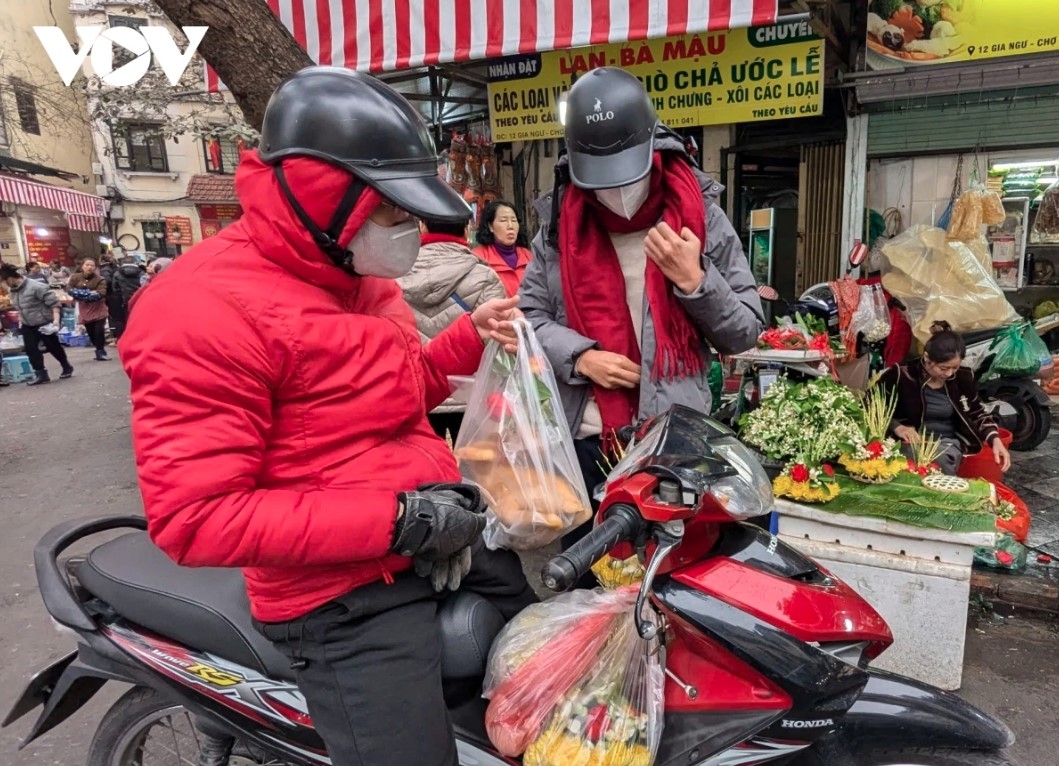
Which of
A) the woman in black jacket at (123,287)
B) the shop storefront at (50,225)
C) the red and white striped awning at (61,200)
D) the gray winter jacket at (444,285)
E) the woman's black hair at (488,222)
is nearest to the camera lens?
the gray winter jacket at (444,285)

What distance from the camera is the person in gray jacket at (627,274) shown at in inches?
72.2

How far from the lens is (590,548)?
1151 mm

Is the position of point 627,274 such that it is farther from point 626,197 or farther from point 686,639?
point 686,639

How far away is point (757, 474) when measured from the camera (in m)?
1.43

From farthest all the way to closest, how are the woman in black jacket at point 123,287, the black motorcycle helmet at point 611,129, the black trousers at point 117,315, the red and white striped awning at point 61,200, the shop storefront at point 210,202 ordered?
1. the shop storefront at point 210,202
2. the red and white striped awning at point 61,200
3. the black trousers at point 117,315
4. the woman in black jacket at point 123,287
5. the black motorcycle helmet at point 611,129

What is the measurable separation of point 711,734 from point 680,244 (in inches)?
44.9

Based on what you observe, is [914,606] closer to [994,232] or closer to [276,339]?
[276,339]

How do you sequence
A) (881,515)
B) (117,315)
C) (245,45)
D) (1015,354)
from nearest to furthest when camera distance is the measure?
1. (881,515)
2. (245,45)
3. (1015,354)
4. (117,315)

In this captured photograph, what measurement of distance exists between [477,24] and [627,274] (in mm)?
3485

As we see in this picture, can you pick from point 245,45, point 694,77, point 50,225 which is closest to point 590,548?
point 245,45

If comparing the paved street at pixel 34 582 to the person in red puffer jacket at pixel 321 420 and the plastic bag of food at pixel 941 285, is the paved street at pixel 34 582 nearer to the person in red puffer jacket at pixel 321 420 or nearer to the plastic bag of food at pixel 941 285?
the plastic bag of food at pixel 941 285

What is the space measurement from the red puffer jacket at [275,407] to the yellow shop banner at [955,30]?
5557 millimetres

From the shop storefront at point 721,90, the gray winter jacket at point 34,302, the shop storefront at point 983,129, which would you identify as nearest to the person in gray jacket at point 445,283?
the shop storefront at point 721,90

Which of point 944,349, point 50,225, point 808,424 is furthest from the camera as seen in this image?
point 50,225
